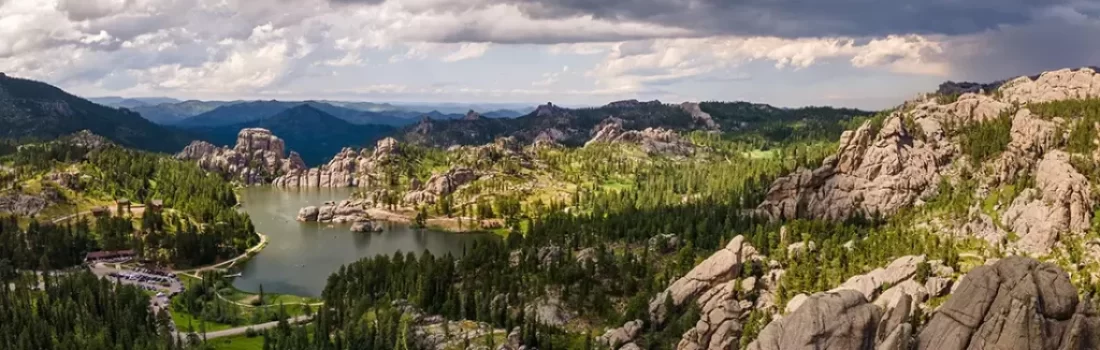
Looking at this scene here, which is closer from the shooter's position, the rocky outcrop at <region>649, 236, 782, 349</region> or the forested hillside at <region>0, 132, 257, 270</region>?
the rocky outcrop at <region>649, 236, 782, 349</region>

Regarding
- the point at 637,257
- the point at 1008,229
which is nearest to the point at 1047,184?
the point at 1008,229

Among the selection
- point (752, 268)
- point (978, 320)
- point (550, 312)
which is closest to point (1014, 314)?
point (978, 320)

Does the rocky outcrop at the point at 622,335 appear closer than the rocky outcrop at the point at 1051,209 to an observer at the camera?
Yes

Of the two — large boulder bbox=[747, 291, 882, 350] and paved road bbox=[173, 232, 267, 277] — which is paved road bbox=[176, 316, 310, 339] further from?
large boulder bbox=[747, 291, 882, 350]

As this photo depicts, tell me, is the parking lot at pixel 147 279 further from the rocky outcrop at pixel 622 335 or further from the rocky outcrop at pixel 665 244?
the rocky outcrop at pixel 665 244

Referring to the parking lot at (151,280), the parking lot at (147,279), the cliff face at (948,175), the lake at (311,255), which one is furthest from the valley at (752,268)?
the parking lot at (147,279)

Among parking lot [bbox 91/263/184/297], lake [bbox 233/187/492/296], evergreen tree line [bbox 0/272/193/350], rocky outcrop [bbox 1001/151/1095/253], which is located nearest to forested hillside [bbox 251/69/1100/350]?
rocky outcrop [bbox 1001/151/1095/253]

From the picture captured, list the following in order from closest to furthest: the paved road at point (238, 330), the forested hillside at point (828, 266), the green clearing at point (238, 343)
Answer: the forested hillside at point (828, 266) < the green clearing at point (238, 343) < the paved road at point (238, 330)
